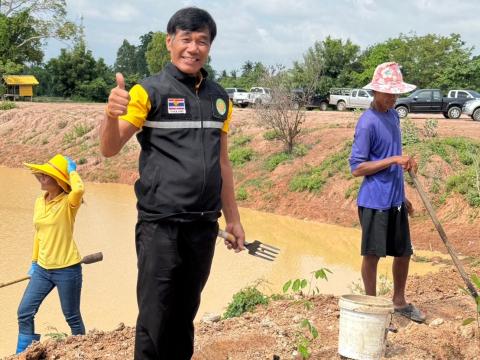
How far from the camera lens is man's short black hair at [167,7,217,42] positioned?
9.28 ft

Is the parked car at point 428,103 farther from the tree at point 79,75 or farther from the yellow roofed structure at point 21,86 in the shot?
the yellow roofed structure at point 21,86

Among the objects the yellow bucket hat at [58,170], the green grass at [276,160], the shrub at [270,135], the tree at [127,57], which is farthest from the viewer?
the tree at [127,57]

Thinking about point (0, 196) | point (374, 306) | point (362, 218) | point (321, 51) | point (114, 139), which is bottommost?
point (0, 196)

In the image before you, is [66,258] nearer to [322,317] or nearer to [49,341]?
[49,341]

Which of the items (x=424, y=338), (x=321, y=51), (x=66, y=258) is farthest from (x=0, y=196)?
(x=321, y=51)

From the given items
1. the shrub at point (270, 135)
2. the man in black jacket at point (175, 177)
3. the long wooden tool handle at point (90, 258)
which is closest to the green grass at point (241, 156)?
the shrub at point (270, 135)

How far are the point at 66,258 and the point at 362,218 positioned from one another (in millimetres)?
2043

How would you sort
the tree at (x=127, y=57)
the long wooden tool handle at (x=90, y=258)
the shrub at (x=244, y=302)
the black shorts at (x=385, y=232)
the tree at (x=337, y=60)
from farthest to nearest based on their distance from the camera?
the tree at (x=127, y=57) < the tree at (x=337, y=60) < the shrub at (x=244, y=302) < the long wooden tool handle at (x=90, y=258) < the black shorts at (x=385, y=232)

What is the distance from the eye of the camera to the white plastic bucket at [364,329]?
3.70m

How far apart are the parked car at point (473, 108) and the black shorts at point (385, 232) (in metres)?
18.5

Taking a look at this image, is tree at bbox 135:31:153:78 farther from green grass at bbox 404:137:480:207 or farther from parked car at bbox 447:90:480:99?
green grass at bbox 404:137:480:207

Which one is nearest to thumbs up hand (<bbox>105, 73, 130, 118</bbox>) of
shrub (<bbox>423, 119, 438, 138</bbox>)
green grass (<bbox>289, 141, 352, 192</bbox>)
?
green grass (<bbox>289, 141, 352, 192</bbox>)

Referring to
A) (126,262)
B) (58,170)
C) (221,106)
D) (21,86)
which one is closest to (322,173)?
(126,262)

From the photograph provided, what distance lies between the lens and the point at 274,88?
16875 mm
